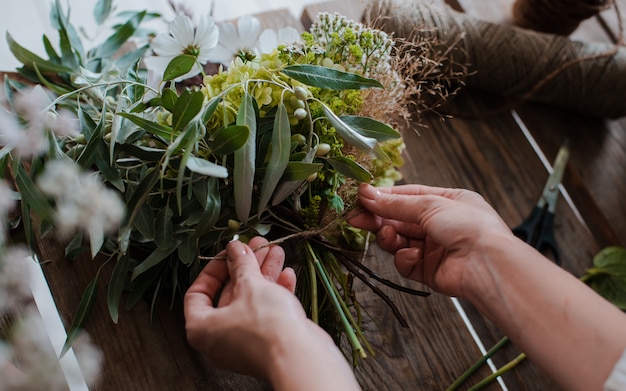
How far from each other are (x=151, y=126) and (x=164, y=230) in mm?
136

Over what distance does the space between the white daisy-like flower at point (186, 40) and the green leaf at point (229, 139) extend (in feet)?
0.56

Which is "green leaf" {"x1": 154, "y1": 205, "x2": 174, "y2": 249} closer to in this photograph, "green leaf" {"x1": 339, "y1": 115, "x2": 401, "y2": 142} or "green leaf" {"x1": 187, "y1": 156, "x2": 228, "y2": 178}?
"green leaf" {"x1": 187, "y1": 156, "x2": 228, "y2": 178}

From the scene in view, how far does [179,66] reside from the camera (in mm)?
825

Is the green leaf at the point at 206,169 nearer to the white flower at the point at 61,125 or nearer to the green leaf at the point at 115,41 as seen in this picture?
the white flower at the point at 61,125

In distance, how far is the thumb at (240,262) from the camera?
0.75 meters

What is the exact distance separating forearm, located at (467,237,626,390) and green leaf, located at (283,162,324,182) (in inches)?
9.7

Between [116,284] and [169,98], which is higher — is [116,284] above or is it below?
below

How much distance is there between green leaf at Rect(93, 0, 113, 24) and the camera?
111 cm

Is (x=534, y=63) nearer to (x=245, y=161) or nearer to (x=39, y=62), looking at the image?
(x=245, y=161)

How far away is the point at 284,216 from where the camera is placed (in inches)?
35.4

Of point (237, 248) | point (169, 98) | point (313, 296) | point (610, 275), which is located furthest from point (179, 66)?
point (610, 275)

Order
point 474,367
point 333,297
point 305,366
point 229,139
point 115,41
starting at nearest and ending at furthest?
point 305,366
point 229,139
point 333,297
point 474,367
point 115,41

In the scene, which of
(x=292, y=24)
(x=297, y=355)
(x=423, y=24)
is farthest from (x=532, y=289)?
(x=292, y=24)

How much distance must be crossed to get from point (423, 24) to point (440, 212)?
49 centimetres
